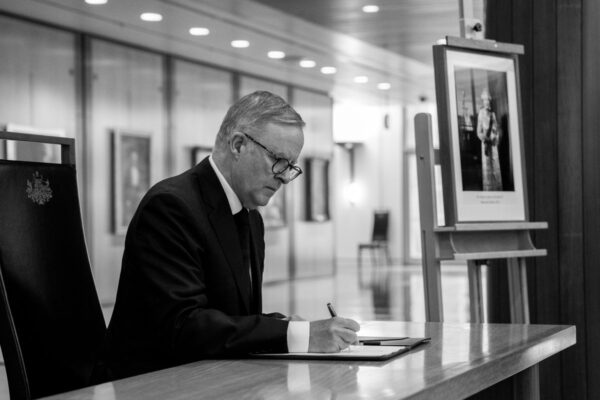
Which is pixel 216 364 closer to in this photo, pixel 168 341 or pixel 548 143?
pixel 168 341

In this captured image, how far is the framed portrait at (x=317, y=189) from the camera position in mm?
16625

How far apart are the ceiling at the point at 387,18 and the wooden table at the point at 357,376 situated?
23.6 feet

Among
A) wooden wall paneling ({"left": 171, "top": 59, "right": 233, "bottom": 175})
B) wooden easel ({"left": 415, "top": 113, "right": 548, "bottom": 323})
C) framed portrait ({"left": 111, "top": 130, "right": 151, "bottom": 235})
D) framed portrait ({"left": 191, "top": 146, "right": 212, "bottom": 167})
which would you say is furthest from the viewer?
framed portrait ({"left": 191, "top": 146, "right": 212, "bottom": 167})

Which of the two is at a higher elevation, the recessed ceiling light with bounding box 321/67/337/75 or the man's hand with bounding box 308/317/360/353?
the recessed ceiling light with bounding box 321/67/337/75

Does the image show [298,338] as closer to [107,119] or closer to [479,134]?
[479,134]

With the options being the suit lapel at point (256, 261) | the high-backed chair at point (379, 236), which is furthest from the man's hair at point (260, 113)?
the high-backed chair at point (379, 236)

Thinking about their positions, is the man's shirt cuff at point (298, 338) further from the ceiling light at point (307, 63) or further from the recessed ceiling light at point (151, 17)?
the ceiling light at point (307, 63)

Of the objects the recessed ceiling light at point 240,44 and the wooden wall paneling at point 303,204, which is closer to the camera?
the recessed ceiling light at point 240,44

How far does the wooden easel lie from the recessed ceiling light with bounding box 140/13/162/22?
648 centimetres

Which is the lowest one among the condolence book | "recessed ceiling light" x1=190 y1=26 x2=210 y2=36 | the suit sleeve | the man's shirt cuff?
the condolence book

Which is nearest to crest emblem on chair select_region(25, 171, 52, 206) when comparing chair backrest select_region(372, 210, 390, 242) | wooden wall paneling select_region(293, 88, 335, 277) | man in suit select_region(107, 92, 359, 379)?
man in suit select_region(107, 92, 359, 379)

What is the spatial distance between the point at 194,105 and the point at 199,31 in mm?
2081

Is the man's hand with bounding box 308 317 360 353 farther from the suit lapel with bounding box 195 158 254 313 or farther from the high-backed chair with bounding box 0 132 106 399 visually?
the high-backed chair with bounding box 0 132 106 399

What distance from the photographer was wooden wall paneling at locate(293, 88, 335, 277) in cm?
1638
